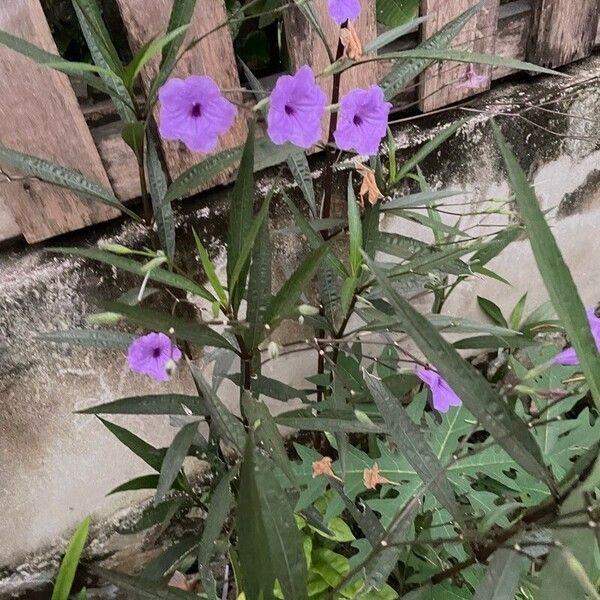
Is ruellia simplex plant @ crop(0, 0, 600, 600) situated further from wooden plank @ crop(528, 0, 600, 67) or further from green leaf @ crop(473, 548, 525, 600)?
wooden plank @ crop(528, 0, 600, 67)

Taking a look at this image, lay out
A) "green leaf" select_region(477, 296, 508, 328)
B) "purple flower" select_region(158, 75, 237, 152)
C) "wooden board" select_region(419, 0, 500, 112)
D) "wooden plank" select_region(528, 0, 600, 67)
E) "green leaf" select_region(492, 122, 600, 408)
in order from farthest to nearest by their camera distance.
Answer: "green leaf" select_region(477, 296, 508, 328)
"wooden plank" select_region(528, 0, 600, 67)
"wooden board" select_region(419, 0, 500, 112)
"purple flower" select_region(158, 75, 237, 152)
"green leaf" select_region(492, 122, 600, 408)

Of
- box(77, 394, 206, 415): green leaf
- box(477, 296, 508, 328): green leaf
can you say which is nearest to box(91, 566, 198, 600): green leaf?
box(77, 394, 206, 415): green leaf

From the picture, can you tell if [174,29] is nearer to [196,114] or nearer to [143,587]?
[196,114]

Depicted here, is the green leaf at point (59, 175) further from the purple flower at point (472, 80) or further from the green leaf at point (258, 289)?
the purple flower at point (472, 80)

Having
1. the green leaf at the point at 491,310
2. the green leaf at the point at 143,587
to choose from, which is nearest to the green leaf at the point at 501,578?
the green leaf at the point at 143,587

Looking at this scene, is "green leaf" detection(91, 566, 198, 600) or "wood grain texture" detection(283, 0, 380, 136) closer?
"green leaf" detection(91, 566, 198, 600)

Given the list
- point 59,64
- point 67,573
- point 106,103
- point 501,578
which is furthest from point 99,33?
point 67,573
